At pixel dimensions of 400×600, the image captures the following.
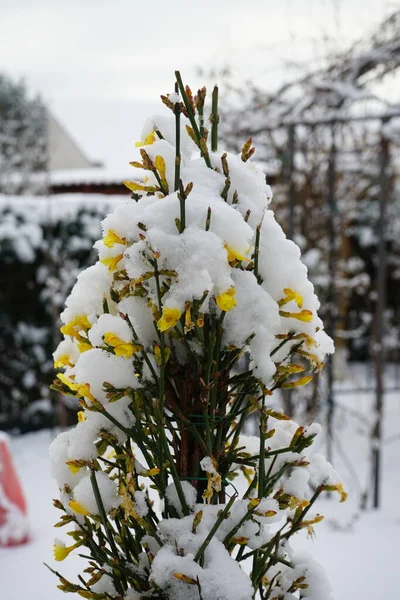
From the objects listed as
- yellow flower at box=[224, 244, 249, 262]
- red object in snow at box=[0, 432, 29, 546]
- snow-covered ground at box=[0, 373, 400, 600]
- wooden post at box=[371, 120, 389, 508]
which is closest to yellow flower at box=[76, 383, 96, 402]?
yellow flower at box=[224, 244, 249, 262]

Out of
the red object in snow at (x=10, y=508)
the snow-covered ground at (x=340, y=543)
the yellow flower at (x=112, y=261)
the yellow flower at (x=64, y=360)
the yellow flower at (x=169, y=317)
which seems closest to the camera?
the yellow flower at (x=169, y=317)

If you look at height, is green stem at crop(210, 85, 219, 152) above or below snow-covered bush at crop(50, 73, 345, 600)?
above

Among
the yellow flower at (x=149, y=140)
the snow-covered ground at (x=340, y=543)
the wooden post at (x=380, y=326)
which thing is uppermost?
the yellow flower at (x=149, y=140)

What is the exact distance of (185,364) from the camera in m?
1.21

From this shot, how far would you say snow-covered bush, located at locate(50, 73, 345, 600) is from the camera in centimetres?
110

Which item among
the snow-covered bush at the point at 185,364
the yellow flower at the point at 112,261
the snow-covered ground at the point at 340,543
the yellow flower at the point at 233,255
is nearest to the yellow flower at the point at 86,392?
the snow-covered bush at the point at 185,364

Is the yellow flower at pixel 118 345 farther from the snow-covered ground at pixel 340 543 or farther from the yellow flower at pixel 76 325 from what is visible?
the snow-covered ground at pixel 340 543

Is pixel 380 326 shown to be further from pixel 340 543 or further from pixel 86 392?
pixel 86 392

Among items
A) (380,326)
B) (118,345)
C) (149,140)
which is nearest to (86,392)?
(118,345)

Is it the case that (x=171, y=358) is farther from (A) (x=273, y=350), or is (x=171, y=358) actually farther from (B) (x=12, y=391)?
(B) (x=12, y=391)

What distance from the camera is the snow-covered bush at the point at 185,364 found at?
110 cm

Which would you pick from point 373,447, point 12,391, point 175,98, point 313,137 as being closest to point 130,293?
point 175,98

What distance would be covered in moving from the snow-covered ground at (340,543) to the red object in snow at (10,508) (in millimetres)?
68

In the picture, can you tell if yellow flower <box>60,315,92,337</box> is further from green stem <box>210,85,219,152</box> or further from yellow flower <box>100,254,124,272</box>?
green stem <box>210,85,219,152</box>
